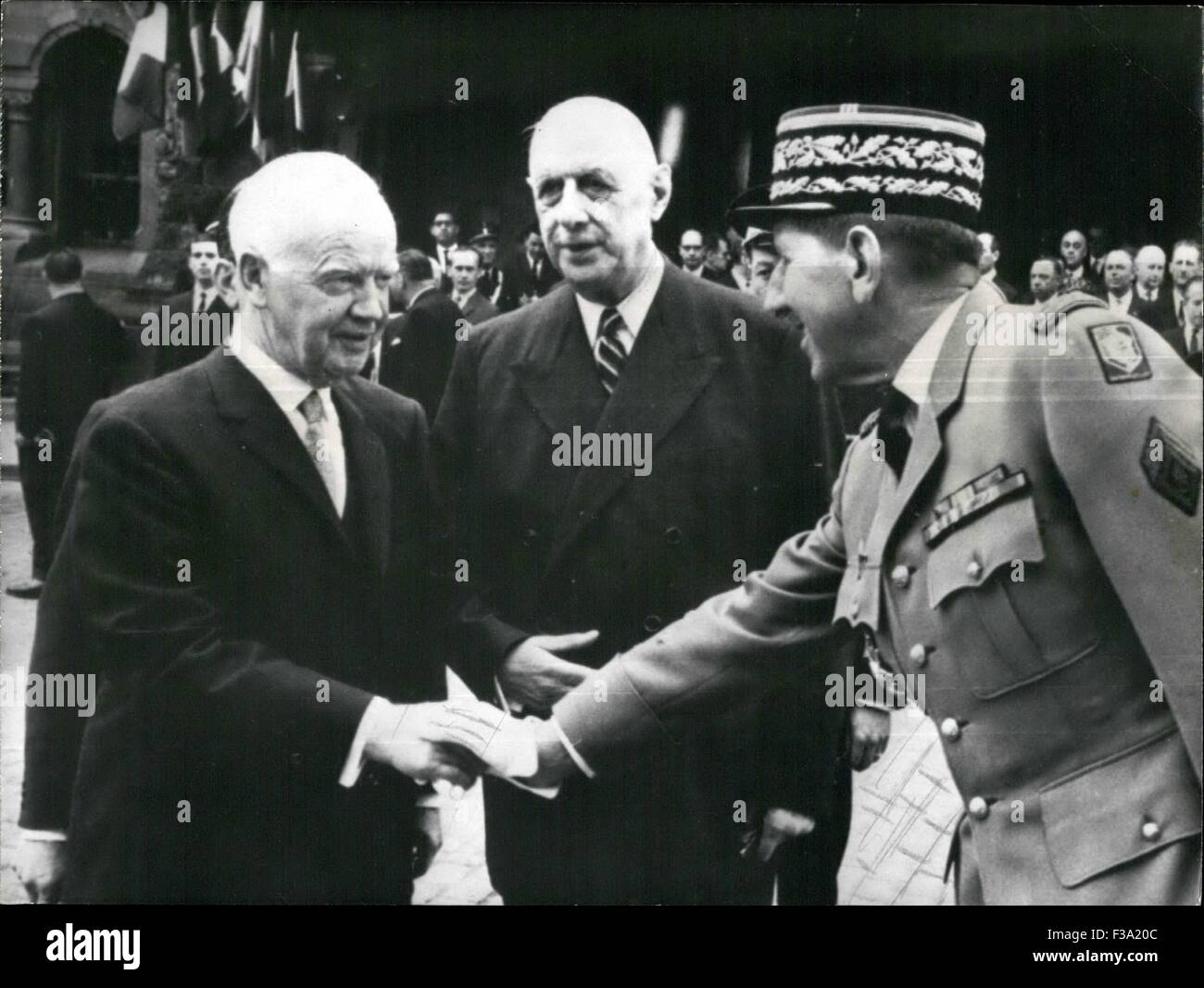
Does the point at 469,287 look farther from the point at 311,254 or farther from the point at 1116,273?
the point at 1116,273

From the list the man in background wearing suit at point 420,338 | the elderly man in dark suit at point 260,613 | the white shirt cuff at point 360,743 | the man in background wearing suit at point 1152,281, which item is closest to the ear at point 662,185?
the man in background wearing suit at point 420,338

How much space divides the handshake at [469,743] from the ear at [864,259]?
1480 mm

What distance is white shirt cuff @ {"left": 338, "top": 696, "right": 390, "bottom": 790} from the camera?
4168mm

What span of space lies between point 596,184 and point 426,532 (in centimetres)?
106

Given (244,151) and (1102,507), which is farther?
(244,151)

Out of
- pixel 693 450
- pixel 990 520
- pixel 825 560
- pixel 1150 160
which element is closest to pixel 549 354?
pixel 693 450

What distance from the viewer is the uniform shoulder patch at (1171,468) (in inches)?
155

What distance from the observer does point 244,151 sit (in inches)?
167

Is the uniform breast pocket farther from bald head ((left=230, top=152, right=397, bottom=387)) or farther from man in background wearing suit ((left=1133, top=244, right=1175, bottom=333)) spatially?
bald head ((left=230, top=152, right=397, bottom=387))

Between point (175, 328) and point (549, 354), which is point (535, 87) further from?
point (175, 328)

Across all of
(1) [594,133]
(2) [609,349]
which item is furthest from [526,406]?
(1) [594,133]

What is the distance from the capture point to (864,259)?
13.8ft

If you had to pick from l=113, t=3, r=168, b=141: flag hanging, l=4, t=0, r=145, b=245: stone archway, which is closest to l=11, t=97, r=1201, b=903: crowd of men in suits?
Result: l=4, t=0, r=145, b=245: stone archway

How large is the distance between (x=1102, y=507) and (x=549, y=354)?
1.52 meters
